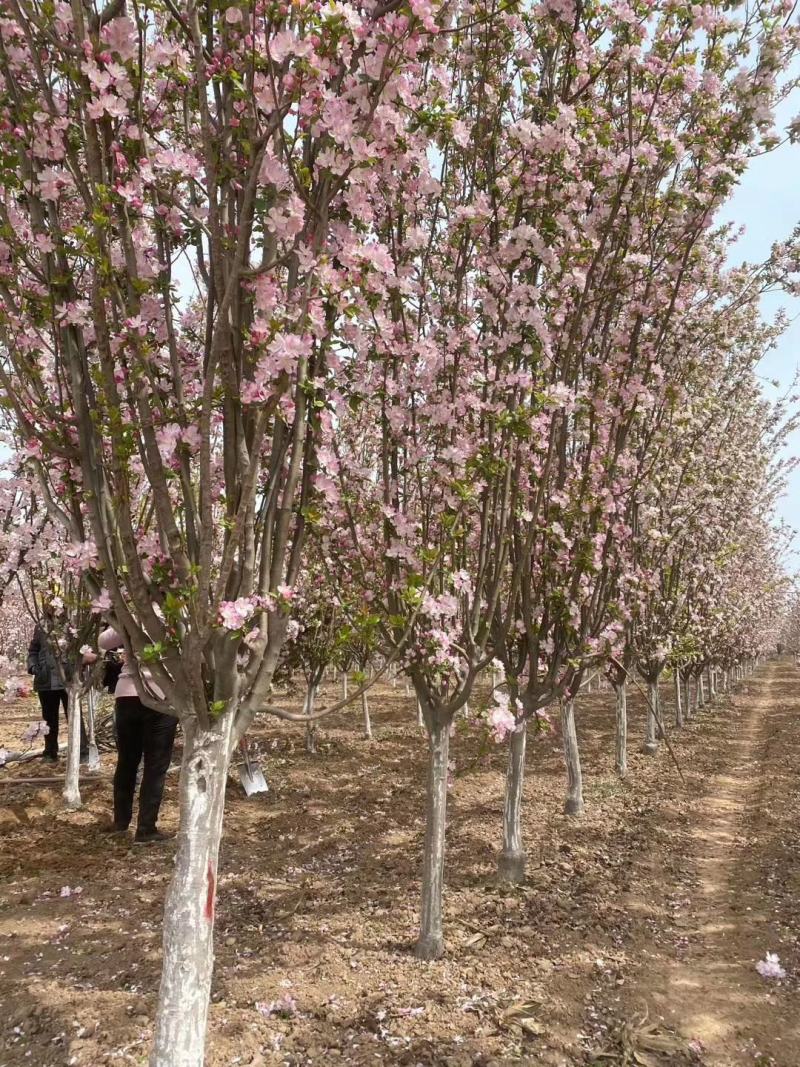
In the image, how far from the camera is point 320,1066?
11.7ft

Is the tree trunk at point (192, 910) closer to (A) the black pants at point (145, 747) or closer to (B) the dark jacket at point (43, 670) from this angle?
(A) the black pants at point (145, 747)

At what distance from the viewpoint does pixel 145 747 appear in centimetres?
648

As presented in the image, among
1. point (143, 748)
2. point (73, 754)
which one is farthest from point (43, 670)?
point (143, 748)

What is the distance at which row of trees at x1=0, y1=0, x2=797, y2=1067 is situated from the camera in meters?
2.60

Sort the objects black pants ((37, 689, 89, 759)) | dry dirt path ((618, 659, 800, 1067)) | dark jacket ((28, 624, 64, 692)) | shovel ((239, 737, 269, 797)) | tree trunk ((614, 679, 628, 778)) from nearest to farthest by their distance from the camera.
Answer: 1. dry dirt path ((618, 659, 800, 1067))
2. shovel ((239, 737, 269, 797))
3. dark jacket ((28, 624, 64, 692))
4. black pants ((37, 689, 89, 759))
5. tree trunk ((614, 679, 628, 778))

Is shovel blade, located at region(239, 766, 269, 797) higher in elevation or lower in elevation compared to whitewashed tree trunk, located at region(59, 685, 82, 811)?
lower

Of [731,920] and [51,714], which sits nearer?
[731,920]

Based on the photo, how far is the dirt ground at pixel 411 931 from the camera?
3.88 m

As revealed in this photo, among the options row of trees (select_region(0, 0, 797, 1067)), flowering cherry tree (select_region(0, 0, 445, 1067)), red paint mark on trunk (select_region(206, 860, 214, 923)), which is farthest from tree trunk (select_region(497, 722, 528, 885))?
flowering cherry tree (select_region(0, 0, 445, 1067))

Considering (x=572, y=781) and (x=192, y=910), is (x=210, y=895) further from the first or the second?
(x=572, y=781)

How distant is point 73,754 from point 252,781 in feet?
6.99

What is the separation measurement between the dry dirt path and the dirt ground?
0.02 m

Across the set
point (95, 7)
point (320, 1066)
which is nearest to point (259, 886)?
point (320, 1066)

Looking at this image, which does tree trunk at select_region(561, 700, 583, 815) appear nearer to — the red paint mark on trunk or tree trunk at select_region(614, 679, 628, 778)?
tree trunk at select_region(614, 679, 628, 778)
